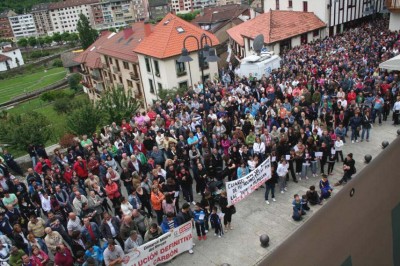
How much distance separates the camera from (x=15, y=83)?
97.8 meters

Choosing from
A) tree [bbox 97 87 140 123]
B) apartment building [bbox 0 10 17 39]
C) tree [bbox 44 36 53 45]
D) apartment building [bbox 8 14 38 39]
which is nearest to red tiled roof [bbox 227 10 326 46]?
tree [bbox 97 87 140 123]

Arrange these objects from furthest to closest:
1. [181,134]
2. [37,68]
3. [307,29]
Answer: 1. [37,68]
2. [307,29]
3. [181,134]

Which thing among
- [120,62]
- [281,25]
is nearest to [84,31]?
[120,62]

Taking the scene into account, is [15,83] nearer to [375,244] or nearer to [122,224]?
[122,224]

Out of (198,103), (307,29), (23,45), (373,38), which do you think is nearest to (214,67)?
(307,29)

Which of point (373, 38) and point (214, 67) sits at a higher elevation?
point (373, 38)

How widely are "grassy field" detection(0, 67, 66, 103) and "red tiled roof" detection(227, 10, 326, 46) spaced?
70695 millimetres

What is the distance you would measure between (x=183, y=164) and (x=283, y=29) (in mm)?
24810

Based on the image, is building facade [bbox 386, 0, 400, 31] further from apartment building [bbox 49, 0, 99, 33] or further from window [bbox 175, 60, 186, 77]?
apartment building [bbox 49, 0, 99, 33]

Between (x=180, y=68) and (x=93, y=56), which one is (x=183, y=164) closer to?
(x=180, y=68)

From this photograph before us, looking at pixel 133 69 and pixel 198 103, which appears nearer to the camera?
pixel 198 103

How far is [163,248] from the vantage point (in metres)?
9.29

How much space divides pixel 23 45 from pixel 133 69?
369 ft

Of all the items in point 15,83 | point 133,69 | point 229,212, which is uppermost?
point 229,212
